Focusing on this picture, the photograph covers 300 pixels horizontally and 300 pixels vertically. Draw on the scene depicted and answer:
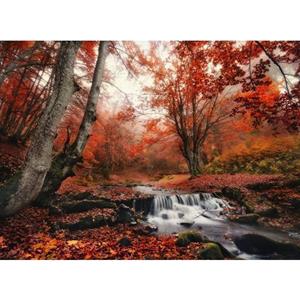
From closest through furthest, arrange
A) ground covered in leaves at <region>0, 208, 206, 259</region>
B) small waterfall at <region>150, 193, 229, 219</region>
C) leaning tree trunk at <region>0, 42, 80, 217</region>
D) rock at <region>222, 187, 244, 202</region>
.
Result: ground covered in leaves at <region>0, 208, 206, 259</region> < leaning tree trunk at <region>0, 42, 80, 217</region> < small waterfall at <region>150, 193, 229, 219</region> < rock at <region>222, 187, 244, 202</region>

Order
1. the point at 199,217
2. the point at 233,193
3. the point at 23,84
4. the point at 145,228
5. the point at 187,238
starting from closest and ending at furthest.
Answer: the point at 187,238
the point at 145,228
the point at 199,217
the point at 233,193
the point at 23,84

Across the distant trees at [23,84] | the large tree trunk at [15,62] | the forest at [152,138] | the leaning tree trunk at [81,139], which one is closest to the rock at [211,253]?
the forest at [152,138]

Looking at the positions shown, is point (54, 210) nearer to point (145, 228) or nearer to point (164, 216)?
point (145, 228)

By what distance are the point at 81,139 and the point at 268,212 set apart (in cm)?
267

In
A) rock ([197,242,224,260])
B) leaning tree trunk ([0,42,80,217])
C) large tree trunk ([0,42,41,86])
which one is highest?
large tree trunk ([0,42,41,86])

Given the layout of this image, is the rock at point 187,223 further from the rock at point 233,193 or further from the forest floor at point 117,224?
the rock at point 233,193

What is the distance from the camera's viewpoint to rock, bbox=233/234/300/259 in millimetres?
3350

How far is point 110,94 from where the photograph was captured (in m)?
3.88

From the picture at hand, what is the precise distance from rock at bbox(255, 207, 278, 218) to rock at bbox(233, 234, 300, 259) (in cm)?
32

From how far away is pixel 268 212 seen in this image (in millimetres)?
3658

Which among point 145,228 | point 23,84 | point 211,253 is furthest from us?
point 23,84

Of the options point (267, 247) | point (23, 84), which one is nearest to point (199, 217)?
point (267, 247)

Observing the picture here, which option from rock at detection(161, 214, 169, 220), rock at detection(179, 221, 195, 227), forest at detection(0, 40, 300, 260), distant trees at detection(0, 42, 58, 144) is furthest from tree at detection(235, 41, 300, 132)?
distant trees at detection(0, 42, 58, 144)

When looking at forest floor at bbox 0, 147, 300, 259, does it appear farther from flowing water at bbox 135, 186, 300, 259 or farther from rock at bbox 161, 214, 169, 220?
rock at bbox 161, 214, 169, 220
